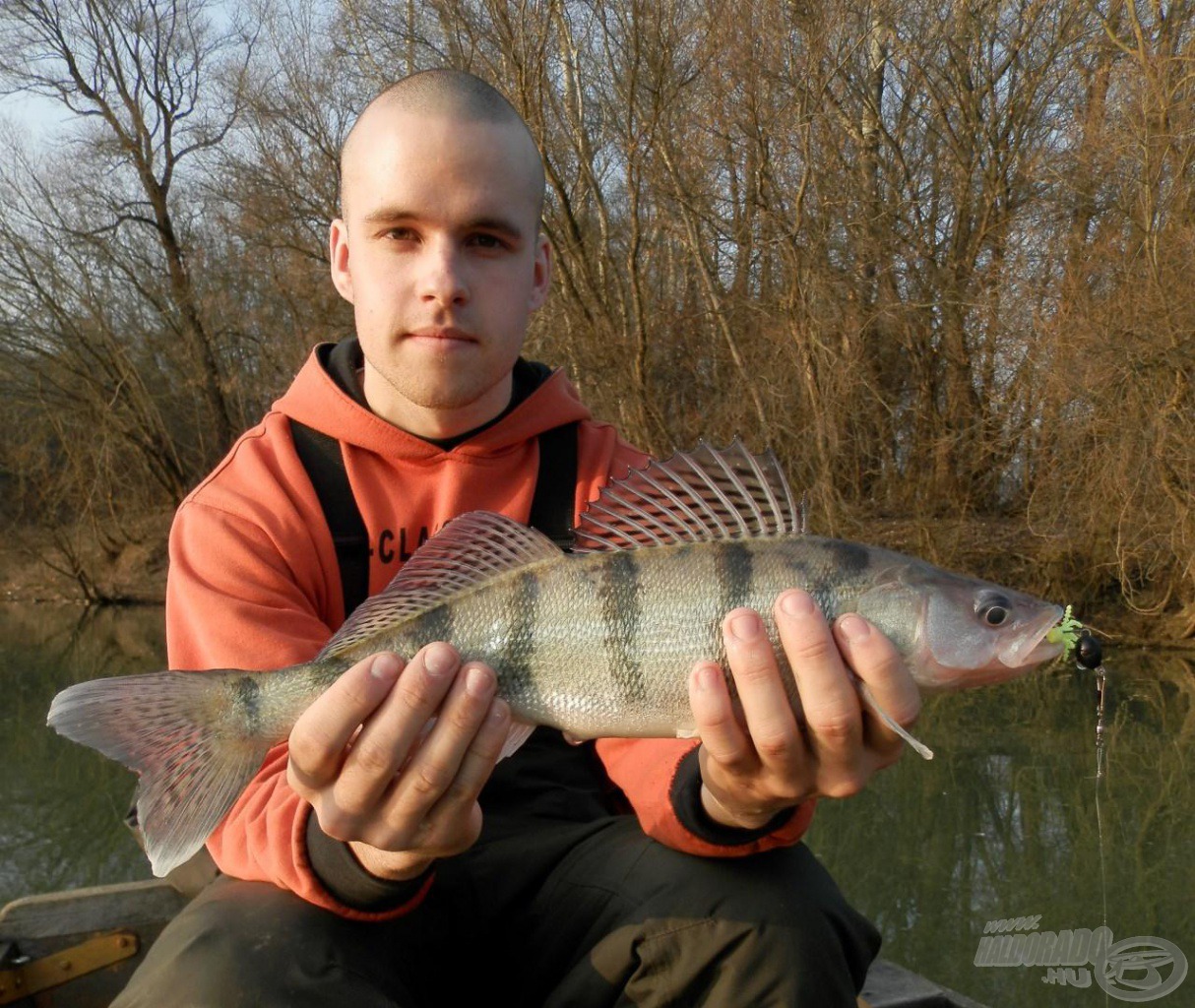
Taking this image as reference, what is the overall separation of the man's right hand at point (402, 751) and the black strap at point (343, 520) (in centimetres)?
68

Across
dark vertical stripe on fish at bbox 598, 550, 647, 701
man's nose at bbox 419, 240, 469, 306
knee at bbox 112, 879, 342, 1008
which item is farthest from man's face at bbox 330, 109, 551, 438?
knee at bbox 112, 879, 342, 1008

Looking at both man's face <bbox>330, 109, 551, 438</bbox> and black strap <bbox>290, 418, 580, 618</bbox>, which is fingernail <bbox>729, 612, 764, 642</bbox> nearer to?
black strap <bbox>290, 418, 580, 618</bbox>

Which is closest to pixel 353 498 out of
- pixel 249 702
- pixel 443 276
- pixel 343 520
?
pixel 343 520

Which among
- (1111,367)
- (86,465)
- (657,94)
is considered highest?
(657,94)

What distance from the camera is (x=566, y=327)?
39.9ft

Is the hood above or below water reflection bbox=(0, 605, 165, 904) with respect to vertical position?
above

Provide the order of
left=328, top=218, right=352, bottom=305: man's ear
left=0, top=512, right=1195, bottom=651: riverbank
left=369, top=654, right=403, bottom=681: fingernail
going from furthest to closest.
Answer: left=0, top=512, right=1195, bottom=651: riverbank, left=328, top=218, right=352, bottom=305: man's ear, left=369, top=654, right=403, bottom=681: fingernail

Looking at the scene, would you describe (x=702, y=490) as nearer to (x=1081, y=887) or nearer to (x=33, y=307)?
(x=1081, y=887)

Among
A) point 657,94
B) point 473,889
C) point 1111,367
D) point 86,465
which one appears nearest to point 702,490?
point 473,889

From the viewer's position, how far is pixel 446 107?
251 cm

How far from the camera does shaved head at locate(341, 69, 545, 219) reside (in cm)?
251

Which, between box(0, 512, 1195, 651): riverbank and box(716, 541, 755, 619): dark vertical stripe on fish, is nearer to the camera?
box(716, 541, 755, 619): dark vertical stripe on fish

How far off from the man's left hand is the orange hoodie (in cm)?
24

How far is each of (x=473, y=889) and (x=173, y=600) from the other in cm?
90
